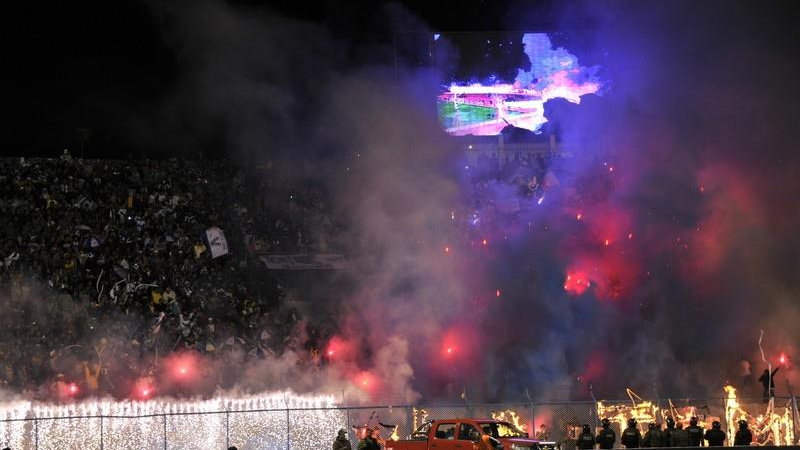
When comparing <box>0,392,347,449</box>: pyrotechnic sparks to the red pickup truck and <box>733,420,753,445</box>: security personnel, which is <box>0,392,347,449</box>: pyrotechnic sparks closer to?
the red pickup truck

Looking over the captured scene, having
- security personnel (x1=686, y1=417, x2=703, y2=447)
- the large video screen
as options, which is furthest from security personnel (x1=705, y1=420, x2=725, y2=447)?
the large video screen

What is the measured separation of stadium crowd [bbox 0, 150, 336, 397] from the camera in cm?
2580

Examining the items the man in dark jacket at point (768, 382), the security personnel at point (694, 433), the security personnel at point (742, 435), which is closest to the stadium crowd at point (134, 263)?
the security personnel at point (694, 433)

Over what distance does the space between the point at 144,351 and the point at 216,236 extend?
177 inches

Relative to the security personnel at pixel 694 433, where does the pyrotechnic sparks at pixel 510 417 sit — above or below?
above

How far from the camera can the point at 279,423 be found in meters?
23.1

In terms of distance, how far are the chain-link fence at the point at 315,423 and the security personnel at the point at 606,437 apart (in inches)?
45.5

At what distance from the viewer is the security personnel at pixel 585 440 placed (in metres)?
21.1

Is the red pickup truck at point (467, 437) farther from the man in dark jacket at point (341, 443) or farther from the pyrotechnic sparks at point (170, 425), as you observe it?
the pyrotechnic sparks at point (170, 425)

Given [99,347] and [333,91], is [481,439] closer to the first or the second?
[99,347]

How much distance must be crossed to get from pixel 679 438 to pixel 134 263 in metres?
14.5

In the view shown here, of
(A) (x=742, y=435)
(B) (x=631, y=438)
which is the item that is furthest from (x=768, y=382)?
(B) (x=631, y=438)

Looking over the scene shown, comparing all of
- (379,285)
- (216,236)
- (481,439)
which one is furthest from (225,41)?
(481,439)

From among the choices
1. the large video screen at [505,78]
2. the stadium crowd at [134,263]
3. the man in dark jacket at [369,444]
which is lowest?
the man in dark jacket at [369,444]
